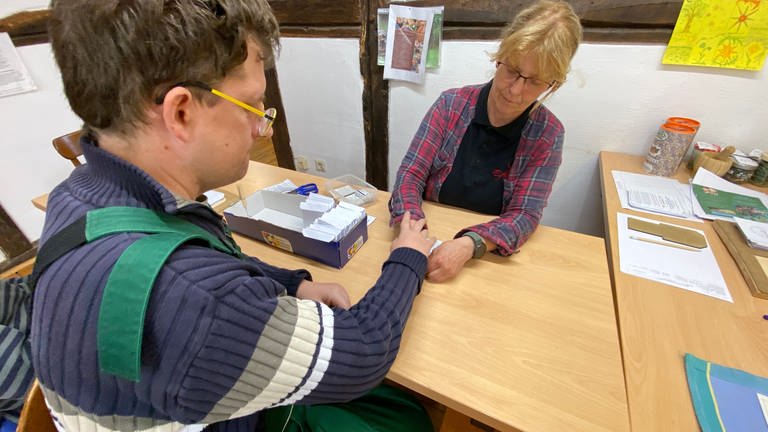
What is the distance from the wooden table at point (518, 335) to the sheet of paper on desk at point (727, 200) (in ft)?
1.78

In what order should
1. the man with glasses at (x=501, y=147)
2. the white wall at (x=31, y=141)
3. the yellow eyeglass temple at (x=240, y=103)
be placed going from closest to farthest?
the yellow eyeglass temple at (x=240, y=103) → the man with glasses at (x=501, y=147) → the white wall at (x=31, y=141)

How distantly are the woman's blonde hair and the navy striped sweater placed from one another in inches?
37.8

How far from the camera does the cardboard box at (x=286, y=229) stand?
966mm

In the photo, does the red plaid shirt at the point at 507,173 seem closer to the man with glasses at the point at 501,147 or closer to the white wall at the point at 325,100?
the man with glasses at the point at 501,147

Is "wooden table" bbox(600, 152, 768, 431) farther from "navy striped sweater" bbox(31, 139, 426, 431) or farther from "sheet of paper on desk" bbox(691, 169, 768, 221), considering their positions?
"navy striped sweater" bbox(31, 139, 426, 431)

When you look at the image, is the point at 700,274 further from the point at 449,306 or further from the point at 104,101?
the point at 104,101

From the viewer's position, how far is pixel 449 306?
0.84 metres

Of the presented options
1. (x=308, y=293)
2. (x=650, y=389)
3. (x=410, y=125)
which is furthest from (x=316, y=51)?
(x=650, y=389)

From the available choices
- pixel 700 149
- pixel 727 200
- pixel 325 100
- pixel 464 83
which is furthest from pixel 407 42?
pixel 727 200

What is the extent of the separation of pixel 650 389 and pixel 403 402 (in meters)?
0.57

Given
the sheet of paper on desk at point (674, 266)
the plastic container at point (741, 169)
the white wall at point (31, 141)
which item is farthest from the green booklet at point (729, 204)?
the white wall at point (31, 141)

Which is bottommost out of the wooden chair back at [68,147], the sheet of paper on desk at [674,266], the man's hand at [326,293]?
the sheet of paper on desk at [674,266]

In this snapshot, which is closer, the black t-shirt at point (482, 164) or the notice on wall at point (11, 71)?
the black t-shirt at point (482, 164)

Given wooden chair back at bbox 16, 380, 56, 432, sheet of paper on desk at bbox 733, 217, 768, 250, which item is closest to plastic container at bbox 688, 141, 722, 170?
sheet of paper on desk at bbox 733, 217, 768, 250
